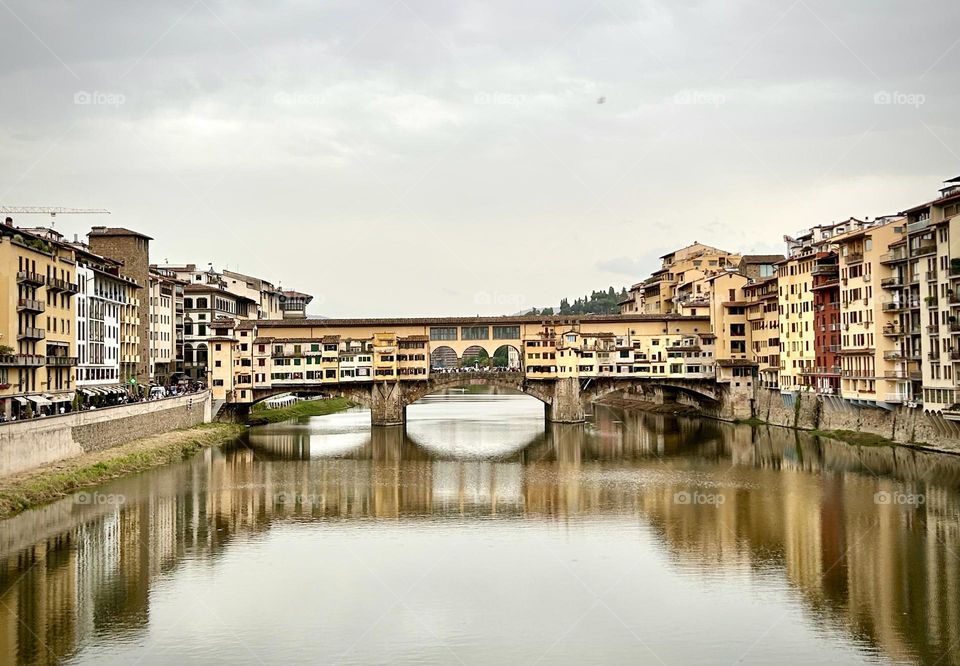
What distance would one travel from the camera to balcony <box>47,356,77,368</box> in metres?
46.4

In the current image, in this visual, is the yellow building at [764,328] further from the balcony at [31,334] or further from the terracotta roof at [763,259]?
the balcony at [31,334]

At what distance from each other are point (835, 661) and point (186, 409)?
45288 mm

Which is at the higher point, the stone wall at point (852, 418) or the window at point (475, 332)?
the window at point (475, 332)

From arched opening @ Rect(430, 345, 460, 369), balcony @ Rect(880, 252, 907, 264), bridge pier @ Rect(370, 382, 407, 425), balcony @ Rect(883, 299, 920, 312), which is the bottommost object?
bridge pier @ Rect(370, 382, 407, 425)

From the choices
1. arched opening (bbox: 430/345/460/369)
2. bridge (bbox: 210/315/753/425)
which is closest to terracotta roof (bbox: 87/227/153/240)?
bridge (bbox: 210/315/753/425)

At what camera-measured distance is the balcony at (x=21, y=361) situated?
4050cm

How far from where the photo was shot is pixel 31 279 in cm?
4391

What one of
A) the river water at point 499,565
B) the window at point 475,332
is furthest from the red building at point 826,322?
the window at point 475,332

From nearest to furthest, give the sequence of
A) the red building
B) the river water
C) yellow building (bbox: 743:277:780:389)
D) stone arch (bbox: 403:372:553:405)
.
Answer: the river water < the red building < yellow building (bbox: 743:277:780:389) < stone arch (bbox: 403:372:553:405)

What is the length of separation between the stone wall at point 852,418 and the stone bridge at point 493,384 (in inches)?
165

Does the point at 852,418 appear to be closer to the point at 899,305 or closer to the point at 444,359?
the point at 899,305

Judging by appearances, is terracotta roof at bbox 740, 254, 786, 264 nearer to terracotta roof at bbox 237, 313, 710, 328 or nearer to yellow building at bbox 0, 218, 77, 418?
terracotta roof at bbox 237, 313, 710, 328

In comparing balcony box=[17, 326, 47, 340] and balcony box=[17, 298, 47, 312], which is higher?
balcony box=[17, 298, 47, 312]

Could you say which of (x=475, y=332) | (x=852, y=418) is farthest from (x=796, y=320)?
(x=475, y=332)
